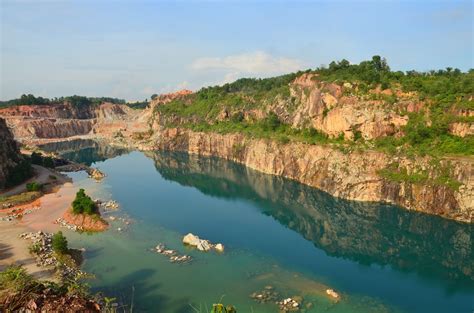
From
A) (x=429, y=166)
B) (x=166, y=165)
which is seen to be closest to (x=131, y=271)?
(x=429, y=166)

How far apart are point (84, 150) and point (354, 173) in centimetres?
10305

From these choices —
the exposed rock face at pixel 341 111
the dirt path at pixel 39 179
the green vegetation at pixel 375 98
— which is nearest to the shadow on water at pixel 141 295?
the dirt path at pixel 39 179

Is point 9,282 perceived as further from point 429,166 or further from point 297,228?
point 429,166

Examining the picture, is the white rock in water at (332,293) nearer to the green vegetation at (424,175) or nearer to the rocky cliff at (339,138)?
the rocky cliff at (339,138)

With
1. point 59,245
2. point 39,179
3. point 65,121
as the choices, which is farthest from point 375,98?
point 65,121

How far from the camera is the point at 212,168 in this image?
331 feet

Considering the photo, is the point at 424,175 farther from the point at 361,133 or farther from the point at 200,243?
the point at 200,243

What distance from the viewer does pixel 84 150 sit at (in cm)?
13888

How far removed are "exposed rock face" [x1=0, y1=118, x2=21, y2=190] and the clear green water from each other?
14.7 m

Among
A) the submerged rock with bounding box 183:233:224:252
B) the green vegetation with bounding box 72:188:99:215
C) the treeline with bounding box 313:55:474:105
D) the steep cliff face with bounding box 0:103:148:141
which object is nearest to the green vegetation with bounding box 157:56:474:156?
the treeline with bounding box 313:55:474:105

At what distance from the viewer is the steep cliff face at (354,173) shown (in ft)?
183

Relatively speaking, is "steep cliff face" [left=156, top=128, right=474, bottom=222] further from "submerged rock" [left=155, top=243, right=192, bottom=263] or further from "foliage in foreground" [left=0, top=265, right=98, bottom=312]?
"foliage in foreground" [left=0, top=265, right=98, bottom=312]

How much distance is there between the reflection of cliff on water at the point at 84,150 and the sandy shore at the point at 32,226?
47773mm

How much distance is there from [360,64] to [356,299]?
6570 cm
